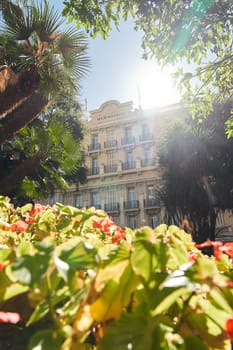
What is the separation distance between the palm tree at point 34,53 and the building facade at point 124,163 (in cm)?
1661

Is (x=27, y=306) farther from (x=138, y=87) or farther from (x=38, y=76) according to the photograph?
(x=138, y=87)

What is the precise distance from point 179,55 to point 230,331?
3394 mm

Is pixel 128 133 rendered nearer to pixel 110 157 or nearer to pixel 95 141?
pixel 110 157

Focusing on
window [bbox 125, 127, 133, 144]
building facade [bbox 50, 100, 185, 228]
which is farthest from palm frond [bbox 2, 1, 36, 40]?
window [bbox 125, 127, 133, 144]

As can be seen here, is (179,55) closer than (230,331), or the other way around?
(230,331)

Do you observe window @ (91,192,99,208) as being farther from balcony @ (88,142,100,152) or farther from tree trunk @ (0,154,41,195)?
tree trunk @ (0,154,41,195)

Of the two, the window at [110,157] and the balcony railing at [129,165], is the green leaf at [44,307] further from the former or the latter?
the window at [110,157]

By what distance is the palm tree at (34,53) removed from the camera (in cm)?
473

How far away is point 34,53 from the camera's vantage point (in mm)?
5055

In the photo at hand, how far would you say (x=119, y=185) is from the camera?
22.9m

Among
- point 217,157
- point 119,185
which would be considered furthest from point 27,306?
point 119,185

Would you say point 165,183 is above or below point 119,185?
below

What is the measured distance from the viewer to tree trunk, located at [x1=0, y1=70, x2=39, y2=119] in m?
4.33

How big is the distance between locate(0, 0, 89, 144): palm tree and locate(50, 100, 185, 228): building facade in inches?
654
